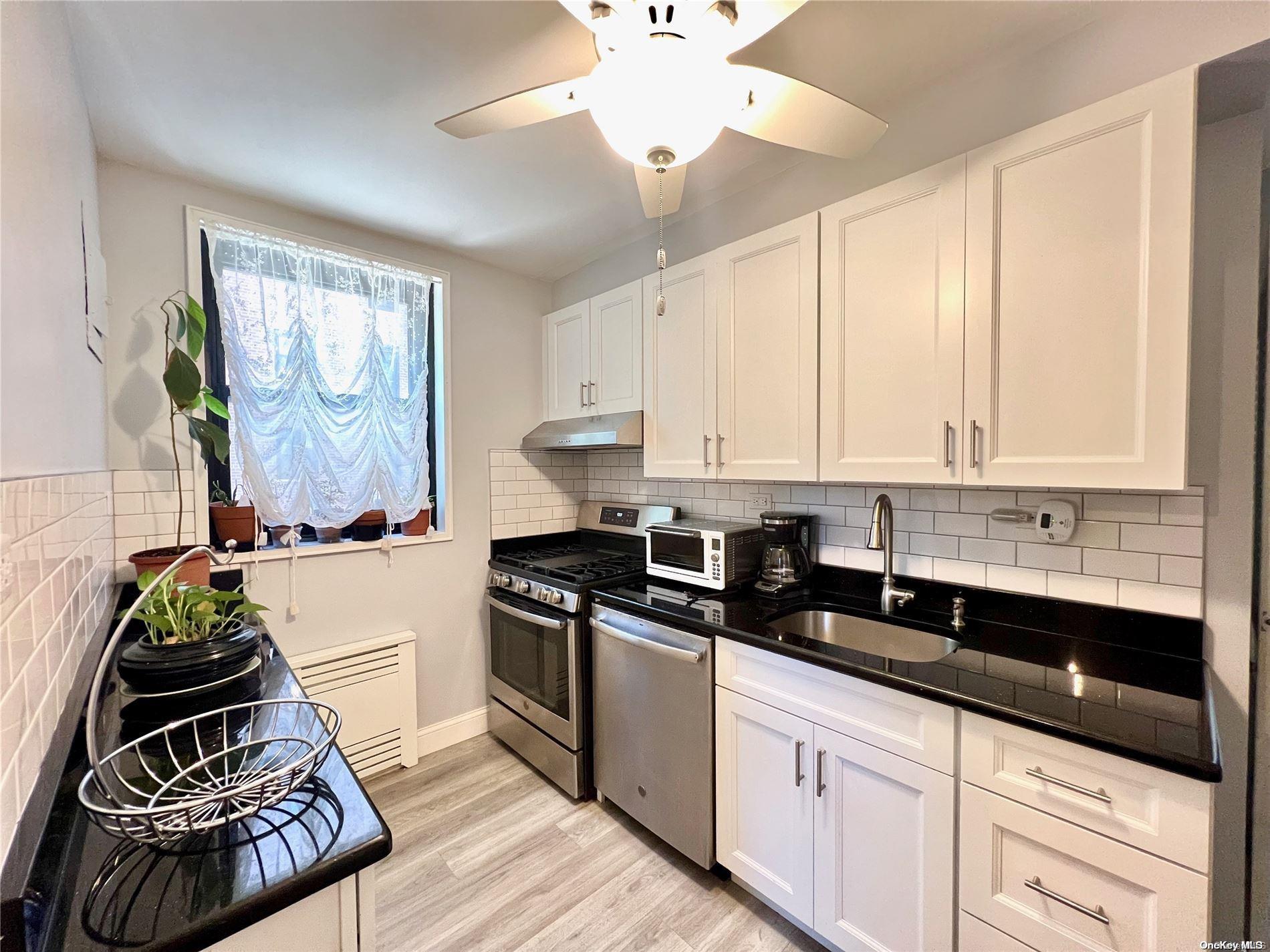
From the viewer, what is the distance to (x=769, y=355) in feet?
6.15

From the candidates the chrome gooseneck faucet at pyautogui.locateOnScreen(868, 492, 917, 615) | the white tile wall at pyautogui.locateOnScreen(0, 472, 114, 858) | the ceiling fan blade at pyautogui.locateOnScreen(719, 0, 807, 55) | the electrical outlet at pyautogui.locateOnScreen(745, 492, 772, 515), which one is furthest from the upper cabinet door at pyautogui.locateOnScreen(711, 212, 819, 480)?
the white tile wall at pyautogui.locateOnScreen(0, 472, 114, 858)

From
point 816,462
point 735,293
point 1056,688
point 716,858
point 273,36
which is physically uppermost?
point 273,36

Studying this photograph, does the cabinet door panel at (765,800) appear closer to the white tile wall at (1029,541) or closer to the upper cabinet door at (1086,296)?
the white tile wall at (1029,541)

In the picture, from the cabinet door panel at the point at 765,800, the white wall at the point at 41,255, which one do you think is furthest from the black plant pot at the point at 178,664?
the cabinet door panel at the point at 765,800

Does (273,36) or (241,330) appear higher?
(273,36)

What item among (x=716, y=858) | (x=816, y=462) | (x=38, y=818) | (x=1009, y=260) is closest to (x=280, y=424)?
(x=38, y=818)

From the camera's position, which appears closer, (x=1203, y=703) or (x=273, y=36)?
(x=1203, y=703)

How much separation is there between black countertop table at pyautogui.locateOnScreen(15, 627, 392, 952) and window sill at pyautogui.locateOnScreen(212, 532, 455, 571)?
147 centimetres

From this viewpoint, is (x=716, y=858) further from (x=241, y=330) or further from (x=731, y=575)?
(x=241, y=330)

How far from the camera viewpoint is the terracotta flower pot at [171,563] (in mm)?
A: 1695

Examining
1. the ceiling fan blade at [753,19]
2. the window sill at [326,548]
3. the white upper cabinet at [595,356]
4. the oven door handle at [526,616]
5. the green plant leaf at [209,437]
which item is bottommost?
the oven door handle at [526,616]

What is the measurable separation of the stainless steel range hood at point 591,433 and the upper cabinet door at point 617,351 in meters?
0.06

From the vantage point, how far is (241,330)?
6.79ft

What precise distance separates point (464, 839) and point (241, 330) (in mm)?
2195
